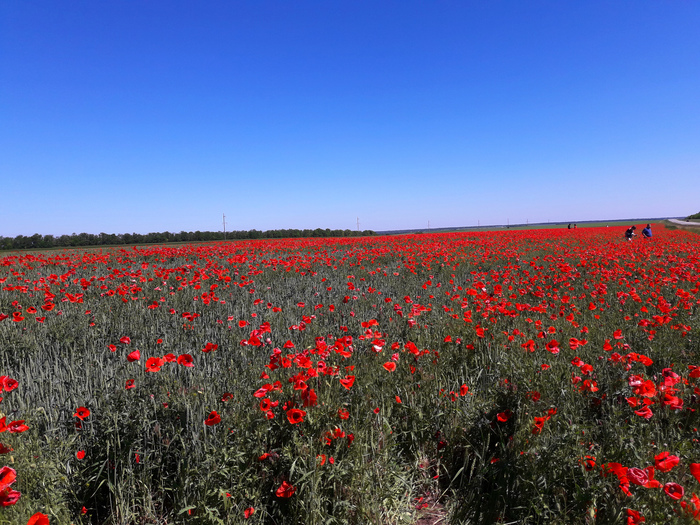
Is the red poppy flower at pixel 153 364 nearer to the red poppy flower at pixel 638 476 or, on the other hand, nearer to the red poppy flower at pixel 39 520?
the red poppy flower at pixel 39 520

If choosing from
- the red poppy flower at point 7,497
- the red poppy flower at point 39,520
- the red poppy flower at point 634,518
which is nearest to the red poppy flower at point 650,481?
the red poppy flower at point 634,518

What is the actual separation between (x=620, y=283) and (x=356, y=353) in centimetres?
670

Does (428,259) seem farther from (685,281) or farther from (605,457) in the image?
(605,457)

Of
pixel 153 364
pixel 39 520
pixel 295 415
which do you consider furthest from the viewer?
pixel 153 364

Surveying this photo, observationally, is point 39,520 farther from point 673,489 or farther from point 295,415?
point 673,489

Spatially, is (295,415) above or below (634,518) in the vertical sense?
above

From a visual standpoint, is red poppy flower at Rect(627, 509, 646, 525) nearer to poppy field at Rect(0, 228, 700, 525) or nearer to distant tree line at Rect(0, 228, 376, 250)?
poppy field at Rect(0, 228, 700, 525)

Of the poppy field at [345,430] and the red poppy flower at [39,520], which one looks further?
the poppy field at [345,430]

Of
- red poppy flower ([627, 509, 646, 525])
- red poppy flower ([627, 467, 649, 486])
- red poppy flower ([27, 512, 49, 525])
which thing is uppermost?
red poppy flower ([27, 512, 49, 525])

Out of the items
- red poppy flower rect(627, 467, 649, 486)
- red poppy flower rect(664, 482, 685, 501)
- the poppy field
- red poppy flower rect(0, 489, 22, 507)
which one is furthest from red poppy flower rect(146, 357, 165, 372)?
red poppy flower rect(664, 482, 685, 501)

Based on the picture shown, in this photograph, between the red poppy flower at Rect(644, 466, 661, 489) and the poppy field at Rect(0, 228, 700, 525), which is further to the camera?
the poppy field at Rect(0, 228, 700, 525)

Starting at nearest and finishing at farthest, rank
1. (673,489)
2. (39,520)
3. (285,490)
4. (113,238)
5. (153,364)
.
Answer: (39,520)
(673,489)
(285,490)
(153,364)
(113,238)

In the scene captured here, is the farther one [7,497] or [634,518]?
[634,518]

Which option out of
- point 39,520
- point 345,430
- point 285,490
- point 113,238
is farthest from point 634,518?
point 113,238
